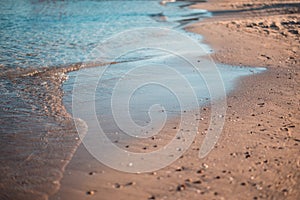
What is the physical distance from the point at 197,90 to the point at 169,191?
279 centimetres

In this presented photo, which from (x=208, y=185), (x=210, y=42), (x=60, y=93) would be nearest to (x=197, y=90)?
(x=60, y=93)

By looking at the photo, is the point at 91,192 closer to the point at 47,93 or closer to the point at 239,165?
the point at 239,165

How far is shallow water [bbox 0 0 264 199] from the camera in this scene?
3334 millimetres

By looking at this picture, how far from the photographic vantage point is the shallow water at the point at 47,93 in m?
3.33

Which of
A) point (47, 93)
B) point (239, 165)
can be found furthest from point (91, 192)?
point (47, 93)

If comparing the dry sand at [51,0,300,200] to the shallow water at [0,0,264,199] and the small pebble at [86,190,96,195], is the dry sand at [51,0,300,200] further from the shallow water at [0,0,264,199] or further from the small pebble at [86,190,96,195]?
the shallow water at [0,0,264,199]

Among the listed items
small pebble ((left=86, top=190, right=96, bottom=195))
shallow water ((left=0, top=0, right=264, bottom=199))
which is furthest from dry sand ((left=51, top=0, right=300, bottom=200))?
shallow water ((left=0, top=0, right=264, bottom=199))

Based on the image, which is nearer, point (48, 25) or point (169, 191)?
point (169, 191)

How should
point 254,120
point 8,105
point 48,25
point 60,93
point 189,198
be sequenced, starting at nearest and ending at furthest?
point 189,198, point 254,120, point 8,105, point 60,93, point 48,25

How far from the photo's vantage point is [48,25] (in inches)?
472

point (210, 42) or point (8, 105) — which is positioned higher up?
point (8, 105)

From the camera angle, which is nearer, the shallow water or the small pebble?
the small pebble

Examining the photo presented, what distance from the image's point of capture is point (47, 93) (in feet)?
17.6

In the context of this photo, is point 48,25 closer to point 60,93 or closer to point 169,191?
point 60,93
